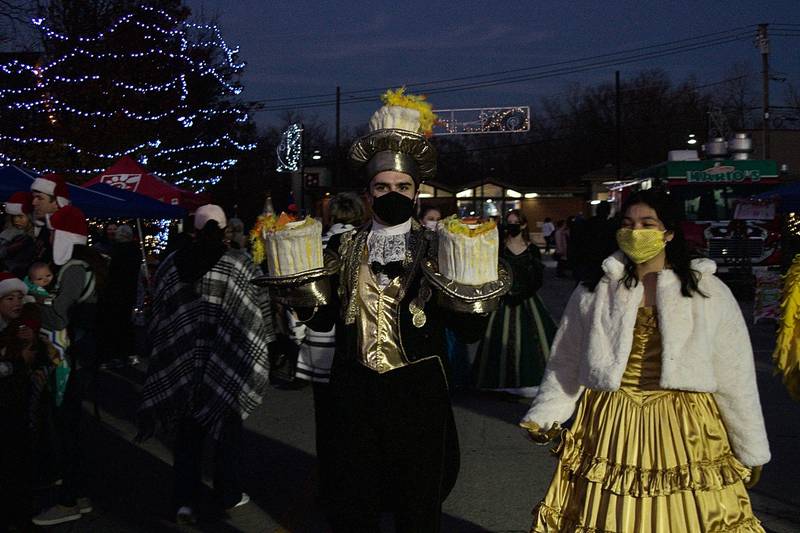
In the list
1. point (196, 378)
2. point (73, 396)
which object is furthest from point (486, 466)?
point (73, 396)

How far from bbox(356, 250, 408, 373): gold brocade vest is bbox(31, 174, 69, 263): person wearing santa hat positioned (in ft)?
9.46

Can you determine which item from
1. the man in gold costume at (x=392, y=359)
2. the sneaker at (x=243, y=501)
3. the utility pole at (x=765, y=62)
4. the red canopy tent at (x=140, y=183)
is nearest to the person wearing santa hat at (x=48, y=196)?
the sneaker at (x=243, y=501)

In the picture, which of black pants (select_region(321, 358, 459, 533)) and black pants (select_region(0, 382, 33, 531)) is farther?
black pants (select_region(0, 382, 33, 531))

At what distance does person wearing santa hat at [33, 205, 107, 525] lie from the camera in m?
5.64

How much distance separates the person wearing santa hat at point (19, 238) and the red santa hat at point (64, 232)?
0.91 metres

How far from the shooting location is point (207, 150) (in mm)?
30703

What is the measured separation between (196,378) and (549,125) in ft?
248

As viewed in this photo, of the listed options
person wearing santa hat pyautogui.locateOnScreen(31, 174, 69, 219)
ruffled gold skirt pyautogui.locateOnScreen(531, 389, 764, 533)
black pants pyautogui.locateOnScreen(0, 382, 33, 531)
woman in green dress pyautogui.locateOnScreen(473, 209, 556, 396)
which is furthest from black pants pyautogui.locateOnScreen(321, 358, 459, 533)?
woman in green dress pyautogui.locateOnScreen(473, 209, 556, 396)

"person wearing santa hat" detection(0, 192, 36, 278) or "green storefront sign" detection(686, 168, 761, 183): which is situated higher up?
"green storefront sign" detection(686, 168, 761, 183)

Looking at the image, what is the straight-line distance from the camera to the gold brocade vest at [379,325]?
3805 millimetres

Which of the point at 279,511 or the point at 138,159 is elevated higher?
the point at 138,159

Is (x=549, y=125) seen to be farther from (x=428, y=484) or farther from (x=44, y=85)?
(x=428, y=484)

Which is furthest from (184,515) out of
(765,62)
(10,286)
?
(765,62)

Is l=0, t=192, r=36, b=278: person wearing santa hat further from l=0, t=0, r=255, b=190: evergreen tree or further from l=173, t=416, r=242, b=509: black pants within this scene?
l=0, t=0, r=255, b=190: evergreen tree
